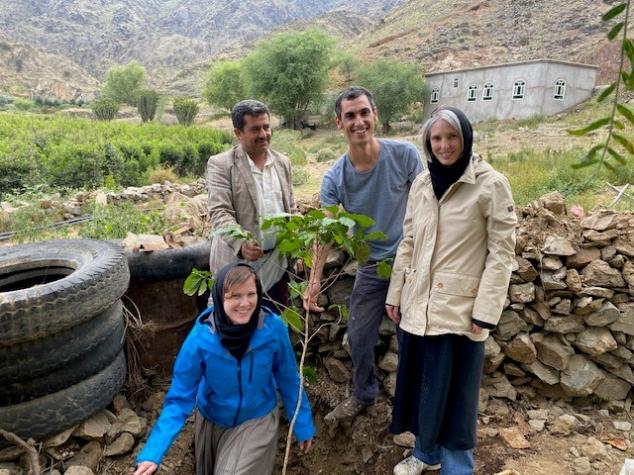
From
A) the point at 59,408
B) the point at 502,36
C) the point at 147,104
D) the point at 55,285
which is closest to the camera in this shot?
the point at 55,285

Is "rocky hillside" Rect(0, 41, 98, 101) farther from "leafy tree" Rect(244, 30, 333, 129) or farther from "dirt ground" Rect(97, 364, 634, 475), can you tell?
"dirt ground" Rect(97, 364, 634, 475)

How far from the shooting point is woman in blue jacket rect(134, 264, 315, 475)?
206 centimetres

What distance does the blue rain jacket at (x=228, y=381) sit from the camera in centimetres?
209

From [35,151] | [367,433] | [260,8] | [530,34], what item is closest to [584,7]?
[530,34]

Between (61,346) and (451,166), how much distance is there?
86.2 inches

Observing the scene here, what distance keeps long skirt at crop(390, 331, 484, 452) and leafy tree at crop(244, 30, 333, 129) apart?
32838 mm

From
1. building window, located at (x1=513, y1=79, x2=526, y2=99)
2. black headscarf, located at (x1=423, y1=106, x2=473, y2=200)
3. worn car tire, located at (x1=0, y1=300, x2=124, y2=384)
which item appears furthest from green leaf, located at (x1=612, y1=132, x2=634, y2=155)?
building window, located at (x1=513, y1=79, x2=526, y2=99)

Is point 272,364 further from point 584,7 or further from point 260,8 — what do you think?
point 260,8

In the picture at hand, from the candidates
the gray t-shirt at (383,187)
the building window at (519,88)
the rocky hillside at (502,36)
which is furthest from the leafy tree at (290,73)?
the gray t-shirt at (383,187)

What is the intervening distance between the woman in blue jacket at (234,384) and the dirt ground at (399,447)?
695 mm

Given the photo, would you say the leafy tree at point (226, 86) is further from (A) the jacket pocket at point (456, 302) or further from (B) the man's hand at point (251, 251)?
(A) the jacket pocket at point (456, 302)

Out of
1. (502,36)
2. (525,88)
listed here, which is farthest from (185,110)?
(502,36)

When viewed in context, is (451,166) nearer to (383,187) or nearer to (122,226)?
(383,187)

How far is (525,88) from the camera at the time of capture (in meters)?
25.8
